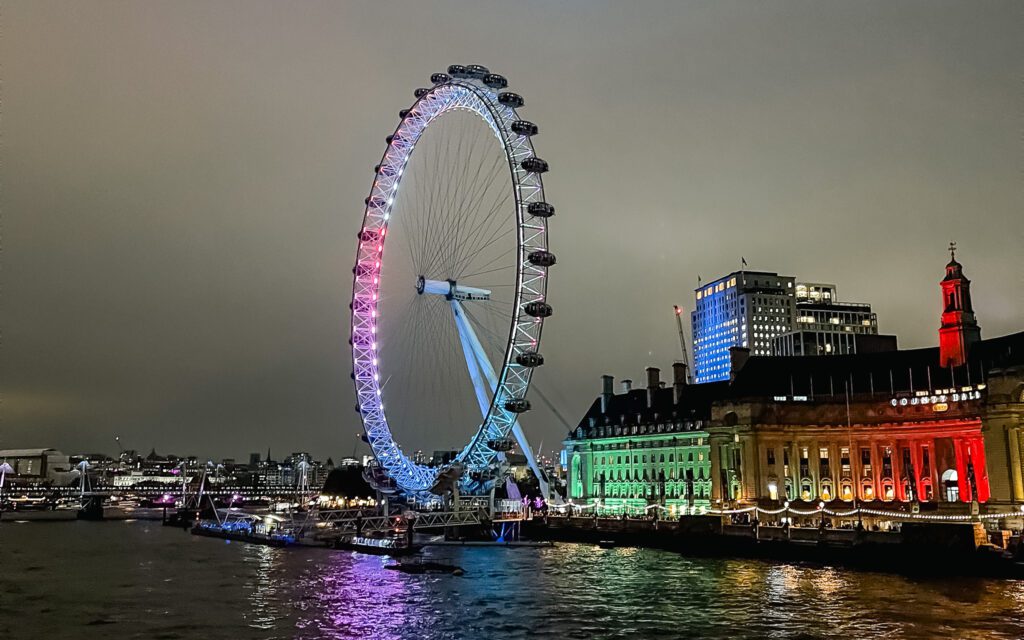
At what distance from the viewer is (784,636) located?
37.1 metres

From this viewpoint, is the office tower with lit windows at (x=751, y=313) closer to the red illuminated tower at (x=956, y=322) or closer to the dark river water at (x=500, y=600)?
the red illuminated tower at (x=956, y=322)

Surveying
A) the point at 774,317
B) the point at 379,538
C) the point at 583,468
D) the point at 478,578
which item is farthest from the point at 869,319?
the point at 478,578

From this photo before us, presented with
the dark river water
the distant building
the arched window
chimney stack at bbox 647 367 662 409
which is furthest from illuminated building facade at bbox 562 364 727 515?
the distant building

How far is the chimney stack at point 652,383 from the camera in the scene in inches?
4695

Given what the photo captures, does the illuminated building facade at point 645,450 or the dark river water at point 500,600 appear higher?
the illuminated building facade at point 645,450

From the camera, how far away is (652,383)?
121 meters

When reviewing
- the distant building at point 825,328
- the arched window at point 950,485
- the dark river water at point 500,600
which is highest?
the distant building at point 825,328

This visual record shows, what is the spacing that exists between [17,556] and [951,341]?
93.9 meters

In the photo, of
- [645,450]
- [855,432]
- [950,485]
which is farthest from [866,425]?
[645,450]

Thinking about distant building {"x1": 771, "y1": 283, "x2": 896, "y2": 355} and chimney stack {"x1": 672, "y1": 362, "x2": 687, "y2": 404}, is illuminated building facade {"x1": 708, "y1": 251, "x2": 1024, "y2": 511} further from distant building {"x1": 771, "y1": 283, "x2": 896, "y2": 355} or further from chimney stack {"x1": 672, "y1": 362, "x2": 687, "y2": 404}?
distant building {"x1": 771, "y1": 283, "x2": 896, "y2": 355}

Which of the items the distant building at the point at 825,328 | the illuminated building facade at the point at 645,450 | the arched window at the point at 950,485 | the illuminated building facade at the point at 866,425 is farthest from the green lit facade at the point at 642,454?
the distant building at the point at 825,328

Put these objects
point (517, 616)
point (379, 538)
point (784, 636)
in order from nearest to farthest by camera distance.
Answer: point (784, 636) → point (517, 616) → point (379, 538)

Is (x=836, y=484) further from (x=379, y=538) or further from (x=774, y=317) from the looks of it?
(x=774, y=317)

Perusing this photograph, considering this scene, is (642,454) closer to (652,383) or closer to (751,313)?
(652,383)
